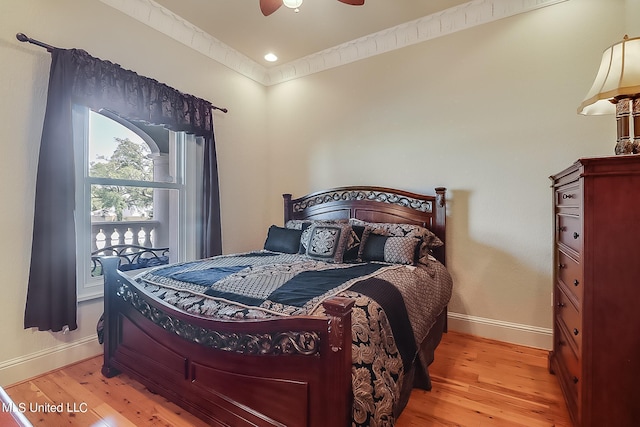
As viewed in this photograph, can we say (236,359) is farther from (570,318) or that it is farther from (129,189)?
(129,189)

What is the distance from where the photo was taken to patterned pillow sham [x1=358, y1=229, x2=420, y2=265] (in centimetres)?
239

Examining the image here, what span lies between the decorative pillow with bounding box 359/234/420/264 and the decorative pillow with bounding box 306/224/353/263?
187mm

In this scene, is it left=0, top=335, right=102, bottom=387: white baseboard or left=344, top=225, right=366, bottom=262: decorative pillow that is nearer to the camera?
left=0, top=335, right=102, bottom=387: white baseboard

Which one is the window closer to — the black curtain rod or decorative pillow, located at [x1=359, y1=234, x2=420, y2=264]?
the black curtain rod

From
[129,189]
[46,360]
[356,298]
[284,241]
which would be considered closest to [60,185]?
[129,189]

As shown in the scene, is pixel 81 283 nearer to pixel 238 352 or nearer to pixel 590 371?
pixel 238 352

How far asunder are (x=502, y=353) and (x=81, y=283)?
11.0ft

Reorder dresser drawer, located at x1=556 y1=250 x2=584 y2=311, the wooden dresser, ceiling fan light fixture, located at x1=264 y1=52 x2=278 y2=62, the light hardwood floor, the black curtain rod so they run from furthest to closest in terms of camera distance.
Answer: ceiling fan light fixture, located at x1=264 y1=52 x2=278 y2=62
the black curtain rod
the light hardwood floor
dresser drawer, located at x1=556 y1=250 x2=584 y2=311
the wooden dresser

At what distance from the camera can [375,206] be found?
3.16m

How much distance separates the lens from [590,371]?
1316 mm

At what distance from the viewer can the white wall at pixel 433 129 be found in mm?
2051

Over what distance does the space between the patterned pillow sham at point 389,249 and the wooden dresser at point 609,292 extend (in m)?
1.12

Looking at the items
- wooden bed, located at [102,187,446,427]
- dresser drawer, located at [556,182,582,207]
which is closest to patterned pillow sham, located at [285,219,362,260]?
wooden bed, located at [102,187,446,427]

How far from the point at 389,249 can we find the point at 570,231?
45.4 inches
